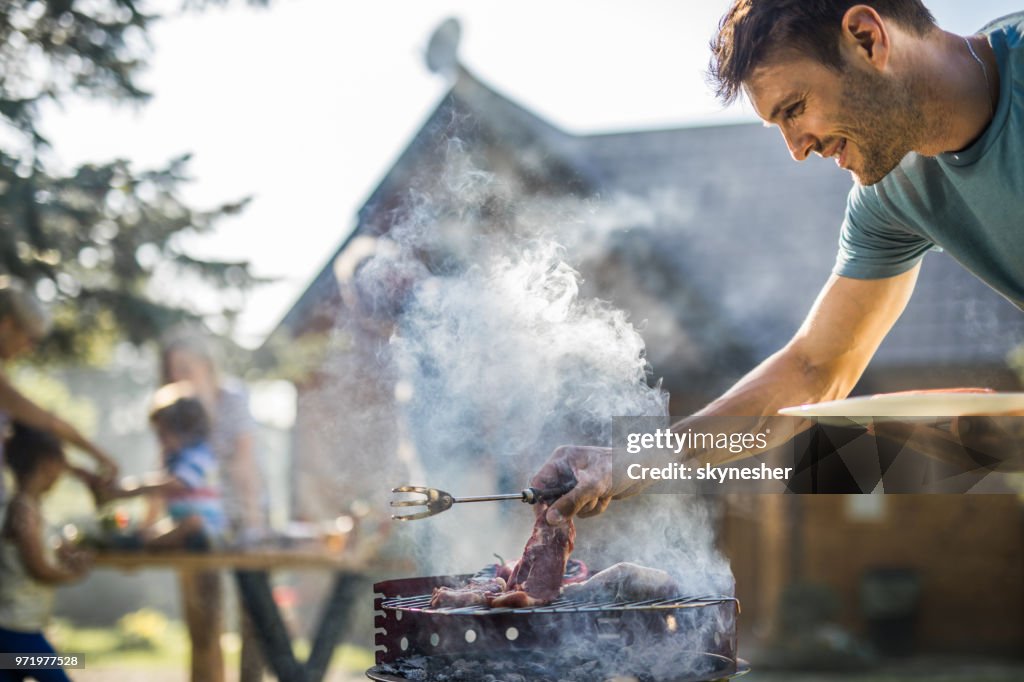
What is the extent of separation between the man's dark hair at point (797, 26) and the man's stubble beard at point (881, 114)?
77 mm

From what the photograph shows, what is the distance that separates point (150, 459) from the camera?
20.8 m

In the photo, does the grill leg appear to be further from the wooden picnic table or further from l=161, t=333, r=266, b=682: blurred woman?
l=161, t=333, r=266, b=682: blurred woman

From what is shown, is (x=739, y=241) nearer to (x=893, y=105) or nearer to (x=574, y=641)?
(x=893, y=105)

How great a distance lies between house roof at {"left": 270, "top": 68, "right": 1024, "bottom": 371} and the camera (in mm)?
8203

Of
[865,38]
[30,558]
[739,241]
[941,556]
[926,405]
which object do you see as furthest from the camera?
[941,556]

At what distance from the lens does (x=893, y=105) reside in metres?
2.15

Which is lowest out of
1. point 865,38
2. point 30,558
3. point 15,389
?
point 30,558

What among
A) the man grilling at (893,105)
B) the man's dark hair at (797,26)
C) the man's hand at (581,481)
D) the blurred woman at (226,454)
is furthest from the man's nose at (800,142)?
the blurred woman at (226,454)

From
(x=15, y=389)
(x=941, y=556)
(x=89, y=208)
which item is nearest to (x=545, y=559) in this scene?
(x=15, y=389)

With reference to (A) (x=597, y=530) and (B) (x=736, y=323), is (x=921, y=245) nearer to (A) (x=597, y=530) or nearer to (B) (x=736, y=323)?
(A) (x=597, y=530)

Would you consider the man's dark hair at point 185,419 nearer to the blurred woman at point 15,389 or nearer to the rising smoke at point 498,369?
the blurred woman at point 15,389

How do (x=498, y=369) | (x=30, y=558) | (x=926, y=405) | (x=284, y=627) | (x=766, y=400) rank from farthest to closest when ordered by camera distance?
(x=284, y=627), (x=30, y=558), (x=498, y=369), (x=766, y=400), (x=926, y=405)

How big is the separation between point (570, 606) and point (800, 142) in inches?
52.7

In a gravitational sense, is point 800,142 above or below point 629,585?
above
